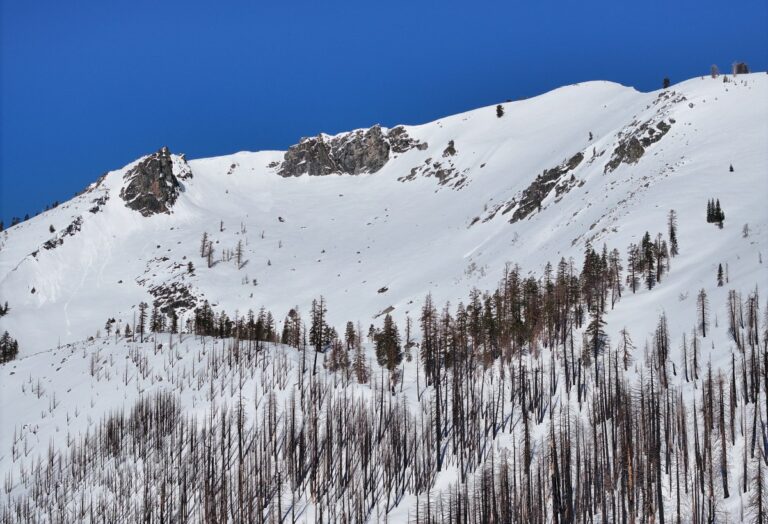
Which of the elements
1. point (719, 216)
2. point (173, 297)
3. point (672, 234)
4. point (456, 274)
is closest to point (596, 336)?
point (672, 234)

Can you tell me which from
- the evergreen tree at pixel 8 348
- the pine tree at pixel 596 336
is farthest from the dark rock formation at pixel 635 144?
the evergreen tree at pixel 8 348

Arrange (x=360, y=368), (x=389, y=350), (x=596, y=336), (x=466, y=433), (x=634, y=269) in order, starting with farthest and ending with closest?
(x=389, y=350) < (x=634, y=269) < (x=360, y=368) < (x=596, y=336) < (x=466, y=433)

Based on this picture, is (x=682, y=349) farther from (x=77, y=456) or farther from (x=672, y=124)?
(x=672, y=124)

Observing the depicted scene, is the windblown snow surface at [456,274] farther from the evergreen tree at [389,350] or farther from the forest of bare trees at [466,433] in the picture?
the evergreen tree at [389,350]

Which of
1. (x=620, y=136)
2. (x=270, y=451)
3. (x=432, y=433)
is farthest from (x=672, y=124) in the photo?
(x=270, y=451)

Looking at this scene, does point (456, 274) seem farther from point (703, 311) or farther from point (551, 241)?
point (703, 311)

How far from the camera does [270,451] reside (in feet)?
245

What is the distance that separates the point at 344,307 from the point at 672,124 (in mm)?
85626

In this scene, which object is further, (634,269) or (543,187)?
(543,187)

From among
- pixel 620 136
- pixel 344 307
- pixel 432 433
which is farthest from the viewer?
pixel 620 136

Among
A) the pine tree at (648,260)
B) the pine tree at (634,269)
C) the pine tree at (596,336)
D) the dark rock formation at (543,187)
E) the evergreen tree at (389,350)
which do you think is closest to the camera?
the pine tree at (596,336)

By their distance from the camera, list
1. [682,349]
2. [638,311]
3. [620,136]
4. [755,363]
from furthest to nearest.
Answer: [620,136], [638,311], [682,349], [755,363]

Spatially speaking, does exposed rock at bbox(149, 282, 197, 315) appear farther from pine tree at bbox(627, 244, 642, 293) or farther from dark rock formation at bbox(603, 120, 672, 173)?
pine tree at bbox(627, 244, 642, 293)

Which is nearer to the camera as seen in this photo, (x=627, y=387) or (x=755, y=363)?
(x=755, y=363)
